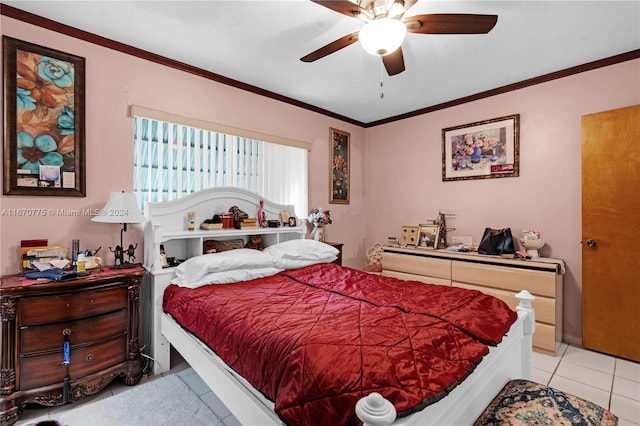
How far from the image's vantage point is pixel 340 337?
1.38 meters

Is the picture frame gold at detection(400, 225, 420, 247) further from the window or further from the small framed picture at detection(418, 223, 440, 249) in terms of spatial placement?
the window

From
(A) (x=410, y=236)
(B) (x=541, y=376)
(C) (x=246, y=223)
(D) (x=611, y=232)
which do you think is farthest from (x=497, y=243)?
(C) (x=246, y=223)

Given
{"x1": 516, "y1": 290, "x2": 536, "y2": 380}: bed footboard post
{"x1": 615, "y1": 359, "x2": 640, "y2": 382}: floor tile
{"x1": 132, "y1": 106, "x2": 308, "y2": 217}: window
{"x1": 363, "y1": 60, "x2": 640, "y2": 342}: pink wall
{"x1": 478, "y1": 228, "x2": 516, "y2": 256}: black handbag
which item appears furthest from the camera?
{"x1": 478, "y1": 228, "x2": 516, "y2": 256}: black handbag

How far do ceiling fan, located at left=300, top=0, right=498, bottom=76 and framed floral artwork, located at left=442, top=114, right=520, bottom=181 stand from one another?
201cm

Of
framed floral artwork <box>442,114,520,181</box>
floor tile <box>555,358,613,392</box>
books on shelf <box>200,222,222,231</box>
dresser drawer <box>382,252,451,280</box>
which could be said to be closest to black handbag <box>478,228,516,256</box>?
dresser drawer <box>382,252,451,280</box>

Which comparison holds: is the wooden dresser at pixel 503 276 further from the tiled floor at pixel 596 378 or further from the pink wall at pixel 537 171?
the pink wall at pixel 537 171

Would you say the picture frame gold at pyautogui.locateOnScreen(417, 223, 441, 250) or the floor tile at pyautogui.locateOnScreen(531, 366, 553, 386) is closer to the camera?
Result: the floor tile at pyautogui.locateOnScreen(531, 366, 553, 386)

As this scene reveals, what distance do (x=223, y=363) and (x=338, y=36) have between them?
8.17ft

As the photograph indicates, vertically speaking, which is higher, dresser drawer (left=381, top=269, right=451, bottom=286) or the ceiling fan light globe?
the ceiling fan light globe

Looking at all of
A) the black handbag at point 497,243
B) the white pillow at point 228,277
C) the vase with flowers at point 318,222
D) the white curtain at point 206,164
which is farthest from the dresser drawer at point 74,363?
the black handbag at point 497,243

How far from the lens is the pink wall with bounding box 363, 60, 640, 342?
2.97 metres

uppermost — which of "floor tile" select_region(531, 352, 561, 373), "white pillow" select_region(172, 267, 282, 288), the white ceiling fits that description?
the white ceiling

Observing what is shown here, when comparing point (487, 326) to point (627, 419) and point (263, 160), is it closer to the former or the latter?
point (627, 419)

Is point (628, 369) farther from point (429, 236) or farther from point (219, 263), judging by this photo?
point (219, 263)
